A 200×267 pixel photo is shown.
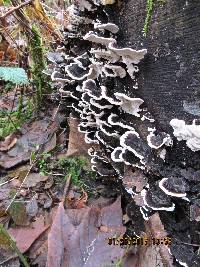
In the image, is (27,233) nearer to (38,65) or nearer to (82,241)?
(82,241)

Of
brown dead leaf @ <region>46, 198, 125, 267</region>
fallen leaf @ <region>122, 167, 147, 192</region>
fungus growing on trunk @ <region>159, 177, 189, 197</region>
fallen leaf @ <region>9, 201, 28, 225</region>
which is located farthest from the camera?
fallen leaf @ <region>9, 201, 28, 225</region>

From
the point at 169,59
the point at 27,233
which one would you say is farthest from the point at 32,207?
the point at 169,59

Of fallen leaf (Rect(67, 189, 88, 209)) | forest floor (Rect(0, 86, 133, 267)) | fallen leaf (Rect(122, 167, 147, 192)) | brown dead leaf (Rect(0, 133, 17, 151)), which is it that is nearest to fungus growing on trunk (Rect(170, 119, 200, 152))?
fallen leaf (Rect(122, 167, 147, 192))

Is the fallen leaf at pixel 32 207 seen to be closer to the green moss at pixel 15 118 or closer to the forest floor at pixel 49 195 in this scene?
the forest floor at pixel 49 195

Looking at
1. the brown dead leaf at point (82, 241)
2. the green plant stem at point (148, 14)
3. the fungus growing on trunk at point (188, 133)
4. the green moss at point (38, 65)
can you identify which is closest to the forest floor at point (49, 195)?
the brown dead leaf at point (82, 241)

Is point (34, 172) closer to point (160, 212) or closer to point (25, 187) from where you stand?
point (25, 187)
